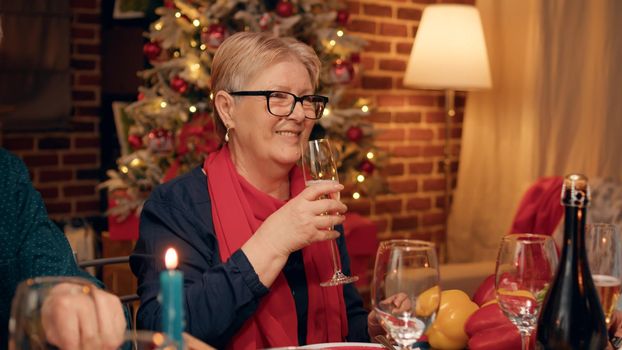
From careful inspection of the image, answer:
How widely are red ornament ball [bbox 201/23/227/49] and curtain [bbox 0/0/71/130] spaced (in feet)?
4.89

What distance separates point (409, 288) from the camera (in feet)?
3.65

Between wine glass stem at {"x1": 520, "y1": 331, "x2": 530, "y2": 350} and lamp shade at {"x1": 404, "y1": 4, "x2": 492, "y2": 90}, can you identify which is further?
lamp shade at {"x1": 404, "y1": 4, "x2": 492, "y2": 90}

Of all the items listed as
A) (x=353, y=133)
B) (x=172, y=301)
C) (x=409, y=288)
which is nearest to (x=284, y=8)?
(x=353, y=133)

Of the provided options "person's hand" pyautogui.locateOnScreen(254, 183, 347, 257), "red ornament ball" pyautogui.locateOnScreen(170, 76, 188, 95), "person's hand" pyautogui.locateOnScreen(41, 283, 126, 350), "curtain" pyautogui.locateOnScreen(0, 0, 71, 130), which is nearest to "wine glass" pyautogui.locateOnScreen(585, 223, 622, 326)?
"person's hand" pyautogui.locateOnScreen(254, 183, 347, 257)

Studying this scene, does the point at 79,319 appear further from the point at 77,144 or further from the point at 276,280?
the point at 77,144

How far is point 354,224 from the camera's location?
3842mm

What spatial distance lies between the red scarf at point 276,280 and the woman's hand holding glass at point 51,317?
0.90 meters

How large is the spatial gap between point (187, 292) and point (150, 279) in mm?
117

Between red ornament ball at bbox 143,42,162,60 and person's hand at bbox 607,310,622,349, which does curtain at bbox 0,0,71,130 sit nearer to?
red ornament ball at bbox 143,42,162,60

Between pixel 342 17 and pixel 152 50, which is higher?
pixel 342 17

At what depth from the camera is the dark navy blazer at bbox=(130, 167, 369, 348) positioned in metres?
1.59

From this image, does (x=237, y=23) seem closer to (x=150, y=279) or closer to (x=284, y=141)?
(x=284, y=141)

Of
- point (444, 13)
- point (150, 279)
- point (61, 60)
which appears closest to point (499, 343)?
point (150, 279)

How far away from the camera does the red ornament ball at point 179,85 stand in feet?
11.8
